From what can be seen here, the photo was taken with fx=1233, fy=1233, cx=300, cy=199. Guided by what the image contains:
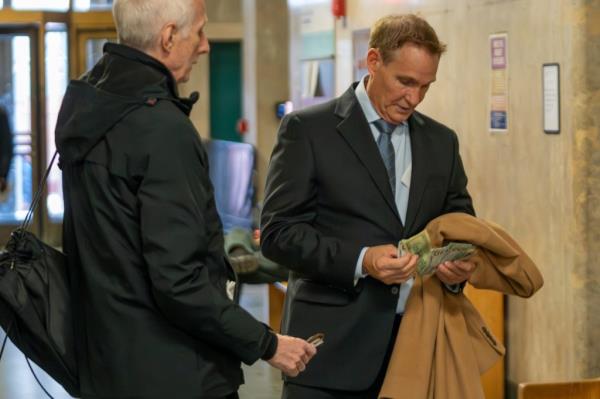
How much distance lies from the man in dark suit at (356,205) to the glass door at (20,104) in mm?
10788

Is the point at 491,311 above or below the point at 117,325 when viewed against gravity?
below

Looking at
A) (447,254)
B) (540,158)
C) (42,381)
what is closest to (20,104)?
(42,381)

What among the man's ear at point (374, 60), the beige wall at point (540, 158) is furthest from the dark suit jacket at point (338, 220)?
the beige wall at point (540, 158)

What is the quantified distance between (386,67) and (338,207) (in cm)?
40

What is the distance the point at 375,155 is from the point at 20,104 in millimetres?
11138

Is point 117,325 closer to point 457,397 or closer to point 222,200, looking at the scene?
point 457,397

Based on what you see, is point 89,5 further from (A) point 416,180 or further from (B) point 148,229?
(B) point 148,229

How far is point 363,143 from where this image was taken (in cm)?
338

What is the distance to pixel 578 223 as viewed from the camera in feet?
16.7

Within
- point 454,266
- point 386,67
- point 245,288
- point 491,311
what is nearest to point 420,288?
point 454,266

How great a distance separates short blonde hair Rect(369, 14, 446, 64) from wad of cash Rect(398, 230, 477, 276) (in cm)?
50

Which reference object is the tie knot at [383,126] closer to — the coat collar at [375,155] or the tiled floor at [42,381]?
the coat collar at [375,155]

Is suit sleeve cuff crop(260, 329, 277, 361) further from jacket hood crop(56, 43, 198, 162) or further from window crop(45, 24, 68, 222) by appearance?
window crop(45, 24, 68, 222)

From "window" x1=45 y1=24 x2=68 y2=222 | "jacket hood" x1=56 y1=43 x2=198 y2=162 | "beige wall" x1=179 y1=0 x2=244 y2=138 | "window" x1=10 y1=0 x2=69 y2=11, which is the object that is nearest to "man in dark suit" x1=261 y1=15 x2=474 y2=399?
"jacket hood" x1=56 y1=43 x2=198 y2=162
